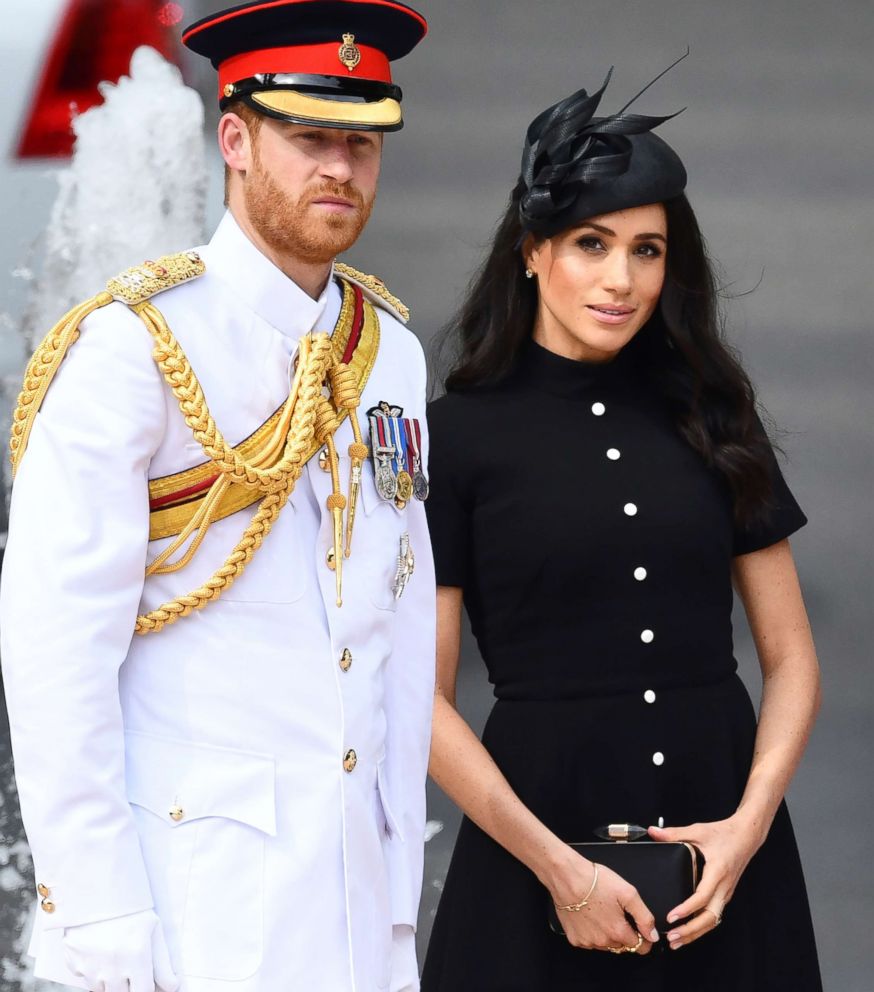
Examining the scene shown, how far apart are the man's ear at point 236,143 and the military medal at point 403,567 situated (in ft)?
1.43

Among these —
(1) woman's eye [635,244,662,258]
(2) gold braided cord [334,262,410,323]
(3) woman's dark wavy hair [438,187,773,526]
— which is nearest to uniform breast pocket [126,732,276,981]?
(2) gold braided cord [334,262,410,323]

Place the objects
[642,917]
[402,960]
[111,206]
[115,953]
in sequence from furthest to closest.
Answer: [111,206]
[642,917]
[402,960]
[115,953]

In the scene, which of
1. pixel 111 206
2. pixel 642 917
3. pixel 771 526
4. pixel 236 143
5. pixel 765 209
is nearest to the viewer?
pixel 236 143

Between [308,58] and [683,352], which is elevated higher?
[308,58]

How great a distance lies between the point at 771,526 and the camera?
2500mm

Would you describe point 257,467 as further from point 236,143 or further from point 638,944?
point 638,944

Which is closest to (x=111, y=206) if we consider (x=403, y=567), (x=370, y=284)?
(x=370, y=284)

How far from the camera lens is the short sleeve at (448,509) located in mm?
2453

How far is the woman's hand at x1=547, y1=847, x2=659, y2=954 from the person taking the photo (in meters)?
2.27

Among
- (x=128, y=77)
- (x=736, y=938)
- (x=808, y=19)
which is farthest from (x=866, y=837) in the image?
(x=128, y=77)

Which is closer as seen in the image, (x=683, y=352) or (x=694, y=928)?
(x=694, y=928)

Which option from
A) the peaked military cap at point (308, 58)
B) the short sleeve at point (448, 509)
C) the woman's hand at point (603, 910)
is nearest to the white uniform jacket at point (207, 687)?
the peaked military cap at point (308, 58)

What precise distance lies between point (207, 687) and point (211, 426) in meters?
0.25

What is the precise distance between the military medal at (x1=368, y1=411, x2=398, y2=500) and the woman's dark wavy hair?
55 cm
